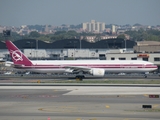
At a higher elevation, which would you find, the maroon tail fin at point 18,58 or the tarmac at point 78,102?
the maroon tail fin at point 18,58

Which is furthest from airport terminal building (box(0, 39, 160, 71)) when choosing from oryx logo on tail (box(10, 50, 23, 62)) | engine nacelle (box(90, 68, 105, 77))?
engine nacelle (box(90, 68, 105, 77))

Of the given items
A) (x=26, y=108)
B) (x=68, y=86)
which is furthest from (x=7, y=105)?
(x=68, y=86)

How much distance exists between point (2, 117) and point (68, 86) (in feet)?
99.2

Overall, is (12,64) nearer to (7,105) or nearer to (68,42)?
(7,105)

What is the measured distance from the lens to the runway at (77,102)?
44.7m

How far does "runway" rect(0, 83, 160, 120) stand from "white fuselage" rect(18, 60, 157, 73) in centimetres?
2477

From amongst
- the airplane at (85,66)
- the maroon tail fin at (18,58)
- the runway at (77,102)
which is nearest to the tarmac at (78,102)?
the runway at (77,102)

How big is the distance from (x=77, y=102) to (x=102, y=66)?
1736 inches

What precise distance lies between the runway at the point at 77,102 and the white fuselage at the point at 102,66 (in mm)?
24768

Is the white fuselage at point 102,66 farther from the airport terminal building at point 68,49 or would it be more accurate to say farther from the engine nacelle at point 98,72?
the airport terminal building at point 68,49

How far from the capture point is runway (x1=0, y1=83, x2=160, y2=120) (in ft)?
147

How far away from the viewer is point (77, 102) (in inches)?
2138

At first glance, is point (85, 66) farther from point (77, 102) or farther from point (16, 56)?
point (77, 102)

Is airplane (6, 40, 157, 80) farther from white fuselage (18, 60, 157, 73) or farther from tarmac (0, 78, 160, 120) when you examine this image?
tarmac (0, 78, 160, 120)
